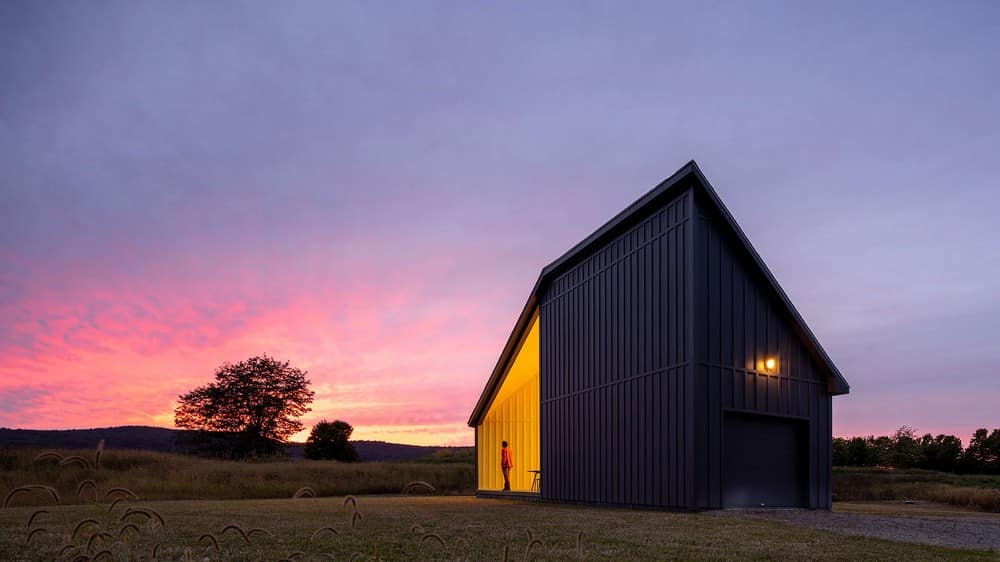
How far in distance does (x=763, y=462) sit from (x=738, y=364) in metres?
2.58

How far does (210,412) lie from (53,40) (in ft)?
171

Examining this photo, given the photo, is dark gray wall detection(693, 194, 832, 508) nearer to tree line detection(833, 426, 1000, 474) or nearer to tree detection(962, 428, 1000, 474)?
tree line detection(833, 426, 1000, 474)

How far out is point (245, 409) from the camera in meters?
67.3

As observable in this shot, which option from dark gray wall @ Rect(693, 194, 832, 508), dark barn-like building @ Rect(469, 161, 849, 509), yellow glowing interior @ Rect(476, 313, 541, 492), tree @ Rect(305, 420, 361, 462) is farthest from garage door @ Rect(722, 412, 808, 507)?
tree @ Rect(305, 420, 361, 462)

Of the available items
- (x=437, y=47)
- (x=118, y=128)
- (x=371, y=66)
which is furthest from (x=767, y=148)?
(x=118, y=128)

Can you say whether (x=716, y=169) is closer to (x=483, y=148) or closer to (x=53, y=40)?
(x=483, y=148)

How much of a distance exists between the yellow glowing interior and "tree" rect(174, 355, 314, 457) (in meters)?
38.4

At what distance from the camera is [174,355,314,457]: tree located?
218 feet

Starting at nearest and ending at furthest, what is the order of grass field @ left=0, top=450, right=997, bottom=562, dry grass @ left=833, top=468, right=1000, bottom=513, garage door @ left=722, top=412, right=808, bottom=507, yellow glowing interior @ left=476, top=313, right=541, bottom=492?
grass field @ left=0, top=450, right=997, bottom=562 → garage door @ left=722, top=412, right=808, bottom=507 → dry grass @ left=833, top=468, right=1000, bottom=513 → yellow glowing interior @ left=476, top=313, right=541, bottom=492

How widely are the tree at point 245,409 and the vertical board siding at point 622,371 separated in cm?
4634

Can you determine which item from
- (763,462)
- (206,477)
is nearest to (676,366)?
(763,462)

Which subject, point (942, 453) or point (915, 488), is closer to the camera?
point (915, 488)

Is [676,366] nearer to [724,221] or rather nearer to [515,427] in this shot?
[724,221]

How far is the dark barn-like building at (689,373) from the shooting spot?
1803 cm
